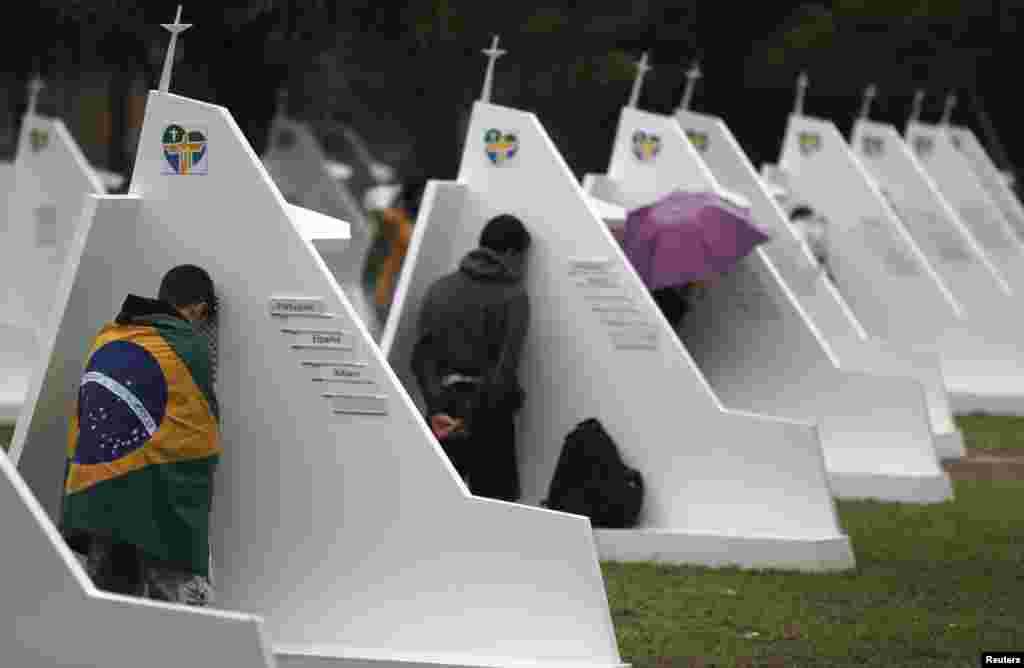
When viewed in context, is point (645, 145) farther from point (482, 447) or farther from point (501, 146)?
point (482, 447)

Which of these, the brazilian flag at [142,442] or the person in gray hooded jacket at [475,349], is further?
the person in gray hooded jacket at [475,349]

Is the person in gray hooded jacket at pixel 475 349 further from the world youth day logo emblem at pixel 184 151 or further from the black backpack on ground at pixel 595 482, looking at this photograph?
the world youth day logo emblem at pixel 184 151

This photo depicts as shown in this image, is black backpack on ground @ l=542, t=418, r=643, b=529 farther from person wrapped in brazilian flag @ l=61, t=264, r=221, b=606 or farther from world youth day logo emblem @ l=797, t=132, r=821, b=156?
world youth day logo emblem @ l=797, t=132, r=821, b=156

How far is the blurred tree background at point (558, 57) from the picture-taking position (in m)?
16.8

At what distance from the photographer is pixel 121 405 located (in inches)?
314

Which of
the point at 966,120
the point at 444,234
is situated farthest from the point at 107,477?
the point at 966,120

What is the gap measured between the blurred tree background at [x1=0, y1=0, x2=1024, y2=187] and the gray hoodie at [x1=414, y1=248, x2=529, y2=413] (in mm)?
3143

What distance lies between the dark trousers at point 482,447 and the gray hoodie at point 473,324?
122 mm

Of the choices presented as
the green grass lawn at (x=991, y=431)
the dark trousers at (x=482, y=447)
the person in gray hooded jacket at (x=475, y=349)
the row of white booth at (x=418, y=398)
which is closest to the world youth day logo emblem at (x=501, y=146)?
the row of white booth at (x=418, y=398)

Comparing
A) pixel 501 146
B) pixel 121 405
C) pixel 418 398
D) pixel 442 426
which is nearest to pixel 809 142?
pixel 501 146

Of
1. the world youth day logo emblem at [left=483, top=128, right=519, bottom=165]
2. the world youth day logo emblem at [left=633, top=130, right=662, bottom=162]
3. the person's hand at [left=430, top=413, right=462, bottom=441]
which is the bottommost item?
the person's hand at [left=430, top=413, right=462, bottom=441]

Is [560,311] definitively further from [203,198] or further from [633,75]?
[633,75]

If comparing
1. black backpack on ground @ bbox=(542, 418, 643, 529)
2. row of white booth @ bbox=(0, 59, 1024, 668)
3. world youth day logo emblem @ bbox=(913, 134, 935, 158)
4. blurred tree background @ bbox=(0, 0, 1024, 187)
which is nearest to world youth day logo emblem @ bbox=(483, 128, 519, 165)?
row of white booth @ bbox=(0, 59, 1024, 668)

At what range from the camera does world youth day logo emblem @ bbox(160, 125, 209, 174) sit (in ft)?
29.8
